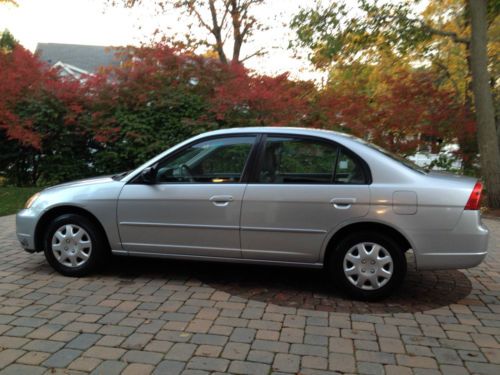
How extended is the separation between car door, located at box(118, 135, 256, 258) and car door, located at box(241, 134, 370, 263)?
0.54ft

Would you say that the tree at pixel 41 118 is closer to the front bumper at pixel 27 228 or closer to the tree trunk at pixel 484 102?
the front bumper at pixel 27 228

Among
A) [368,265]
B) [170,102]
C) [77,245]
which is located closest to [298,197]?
[368,265]

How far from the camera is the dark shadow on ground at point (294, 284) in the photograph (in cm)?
423

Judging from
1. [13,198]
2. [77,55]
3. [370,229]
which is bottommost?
[13,198]

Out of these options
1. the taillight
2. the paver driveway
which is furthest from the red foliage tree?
the taillight

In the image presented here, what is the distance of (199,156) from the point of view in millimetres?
4762

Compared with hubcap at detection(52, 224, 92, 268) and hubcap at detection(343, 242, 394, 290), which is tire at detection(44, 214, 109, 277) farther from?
hubcap at detection(343, 242, 394, 290)

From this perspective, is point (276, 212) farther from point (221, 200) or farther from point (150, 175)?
point (150, 175)

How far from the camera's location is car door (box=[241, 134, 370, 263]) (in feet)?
13.8

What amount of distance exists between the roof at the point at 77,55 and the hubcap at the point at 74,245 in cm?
3130

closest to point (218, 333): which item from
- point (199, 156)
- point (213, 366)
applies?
point (213, 366)

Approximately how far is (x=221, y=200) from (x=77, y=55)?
117 feet

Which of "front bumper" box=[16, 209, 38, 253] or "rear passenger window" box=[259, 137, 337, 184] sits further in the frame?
"front bumper" box=[16, 209, 38, 253]

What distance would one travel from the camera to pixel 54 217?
4.97 metres
